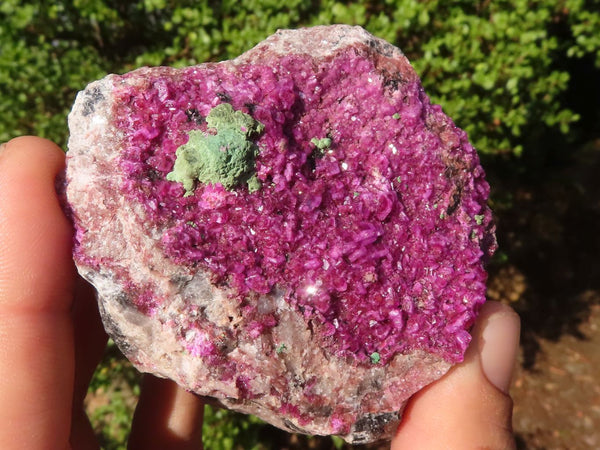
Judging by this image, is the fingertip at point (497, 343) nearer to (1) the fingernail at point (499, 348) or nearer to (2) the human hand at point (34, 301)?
(1) the fingernail at point (499, 348)

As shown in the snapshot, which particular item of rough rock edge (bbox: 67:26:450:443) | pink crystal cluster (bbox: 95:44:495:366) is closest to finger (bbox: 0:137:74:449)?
rough rock edge (bbox: 67:26:450:443)

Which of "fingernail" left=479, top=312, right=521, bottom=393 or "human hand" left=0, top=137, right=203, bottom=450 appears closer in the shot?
"human hand" left=0, top=137, right=203, bottom=450

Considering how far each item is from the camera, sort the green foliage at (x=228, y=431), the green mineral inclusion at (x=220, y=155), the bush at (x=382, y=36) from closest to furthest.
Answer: the green mineral inclusion at (x=220, y=155), the bush at (x=382, y=36), the green foliage at (x=228, y=431)

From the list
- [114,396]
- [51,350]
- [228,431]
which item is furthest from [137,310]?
[114,396]

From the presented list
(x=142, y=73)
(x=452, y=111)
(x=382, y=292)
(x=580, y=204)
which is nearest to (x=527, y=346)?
(x=580, y=204)

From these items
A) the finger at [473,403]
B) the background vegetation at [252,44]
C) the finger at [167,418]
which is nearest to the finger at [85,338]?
the finger at [167,418]

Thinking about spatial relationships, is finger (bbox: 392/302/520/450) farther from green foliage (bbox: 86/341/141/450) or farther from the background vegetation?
green foliage (bbox: 86/341/141/450)

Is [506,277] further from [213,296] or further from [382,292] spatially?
[213,296]
